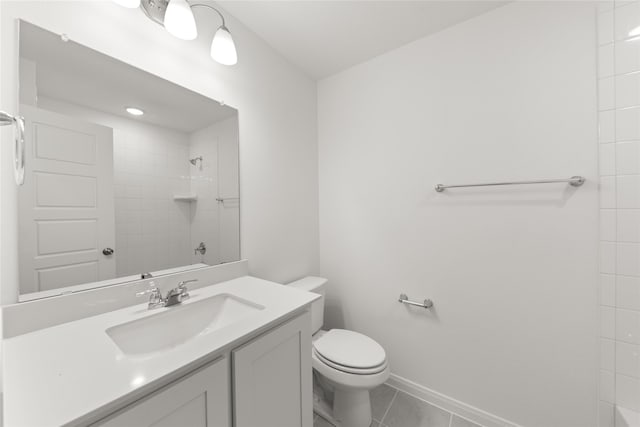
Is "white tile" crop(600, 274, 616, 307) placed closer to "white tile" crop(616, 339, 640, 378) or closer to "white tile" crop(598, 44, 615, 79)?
"white tile" crop(616, 339, 640, 378)

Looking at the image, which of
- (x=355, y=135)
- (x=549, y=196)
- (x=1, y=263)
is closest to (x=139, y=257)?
(x=1, y=263)

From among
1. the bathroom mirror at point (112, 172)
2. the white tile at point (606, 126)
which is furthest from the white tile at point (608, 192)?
the bathroom mirror at point (112, 172)

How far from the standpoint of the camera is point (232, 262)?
52.3 inches

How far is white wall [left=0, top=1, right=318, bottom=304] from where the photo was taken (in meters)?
0.73

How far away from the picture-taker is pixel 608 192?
1.05 metres

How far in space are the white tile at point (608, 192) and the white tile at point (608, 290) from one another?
0.31 m

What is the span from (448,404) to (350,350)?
0.72 meters

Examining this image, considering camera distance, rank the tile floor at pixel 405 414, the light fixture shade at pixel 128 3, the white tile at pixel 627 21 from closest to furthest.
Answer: the light fixture shade at pixel 128 3 < the white tile at pixel 627 21 < the tile floor at pixel 405 414

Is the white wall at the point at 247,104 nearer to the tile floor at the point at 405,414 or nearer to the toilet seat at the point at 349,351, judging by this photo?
the toilet seat at the point at 349,351

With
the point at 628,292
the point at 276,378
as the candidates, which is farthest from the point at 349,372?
the point at 628,292

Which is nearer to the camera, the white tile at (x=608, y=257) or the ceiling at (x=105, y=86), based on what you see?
the ceiling at (x=105, y=86)

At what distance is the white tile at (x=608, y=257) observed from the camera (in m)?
1.05

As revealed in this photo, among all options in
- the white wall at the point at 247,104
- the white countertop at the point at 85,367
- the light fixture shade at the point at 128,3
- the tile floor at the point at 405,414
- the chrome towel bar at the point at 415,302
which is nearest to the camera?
the white countertop at the point at 85,367

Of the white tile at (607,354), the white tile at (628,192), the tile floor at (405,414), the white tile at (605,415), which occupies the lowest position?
the tile floor at (405,414)
